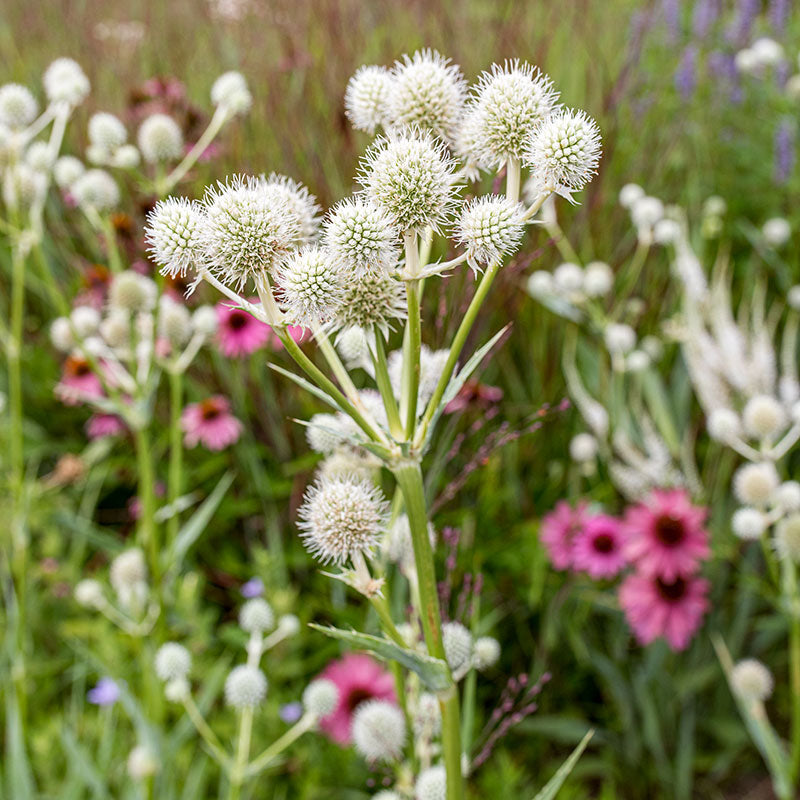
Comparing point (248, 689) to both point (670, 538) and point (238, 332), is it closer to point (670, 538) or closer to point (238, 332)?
point (670, 538)

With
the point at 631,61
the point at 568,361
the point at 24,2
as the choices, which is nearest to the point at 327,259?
the point at 568,361

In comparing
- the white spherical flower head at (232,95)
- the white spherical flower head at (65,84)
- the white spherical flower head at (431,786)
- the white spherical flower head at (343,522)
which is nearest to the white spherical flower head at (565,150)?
the white spherical flower head at (343,522)

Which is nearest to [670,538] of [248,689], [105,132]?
[248,689]

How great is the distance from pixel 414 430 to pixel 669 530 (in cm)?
147

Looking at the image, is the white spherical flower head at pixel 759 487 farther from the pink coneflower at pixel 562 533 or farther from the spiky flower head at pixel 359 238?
the spiky flower head at pixel 359 238

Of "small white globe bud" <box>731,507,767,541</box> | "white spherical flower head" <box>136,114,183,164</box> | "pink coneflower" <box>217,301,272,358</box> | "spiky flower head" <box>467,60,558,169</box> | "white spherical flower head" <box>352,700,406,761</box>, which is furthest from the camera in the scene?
"pink coneflower" <box>217,301,272,358</box>

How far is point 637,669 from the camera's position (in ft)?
8.41

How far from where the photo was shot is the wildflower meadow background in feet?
3.02

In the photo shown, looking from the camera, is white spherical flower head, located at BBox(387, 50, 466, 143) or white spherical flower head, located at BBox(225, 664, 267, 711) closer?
white spherical flower head, located at BBox(387, 50, 466, 143)

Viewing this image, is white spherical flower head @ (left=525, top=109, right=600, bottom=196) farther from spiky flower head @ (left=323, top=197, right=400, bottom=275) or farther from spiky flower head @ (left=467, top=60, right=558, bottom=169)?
spiky flower head @ (left=323, top=197, right=400, bottom=275)

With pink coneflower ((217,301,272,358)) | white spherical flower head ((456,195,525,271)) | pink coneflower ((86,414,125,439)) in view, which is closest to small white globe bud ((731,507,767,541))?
white spherical flower head ((456,195,525,271))

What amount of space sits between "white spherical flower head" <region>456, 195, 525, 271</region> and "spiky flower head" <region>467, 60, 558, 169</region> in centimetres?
10

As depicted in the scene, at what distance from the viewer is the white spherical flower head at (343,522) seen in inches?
36.7

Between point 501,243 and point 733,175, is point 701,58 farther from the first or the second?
point 501,243
